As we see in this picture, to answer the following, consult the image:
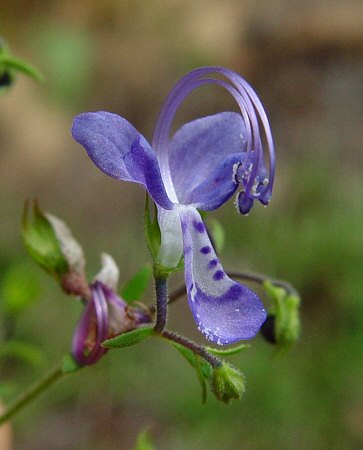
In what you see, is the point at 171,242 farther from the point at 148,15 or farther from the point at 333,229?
the point at 148,15

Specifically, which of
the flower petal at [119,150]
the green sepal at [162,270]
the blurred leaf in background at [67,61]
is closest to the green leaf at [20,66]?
the flower petal at [119,150]

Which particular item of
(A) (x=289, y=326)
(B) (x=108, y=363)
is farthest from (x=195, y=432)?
(A) (x=289, y=326)

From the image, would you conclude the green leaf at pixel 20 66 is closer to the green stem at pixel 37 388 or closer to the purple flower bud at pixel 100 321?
the purple flower bud at pixel 100 321

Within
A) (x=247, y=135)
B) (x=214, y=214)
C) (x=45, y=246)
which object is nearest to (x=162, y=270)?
(x=247, y=135)

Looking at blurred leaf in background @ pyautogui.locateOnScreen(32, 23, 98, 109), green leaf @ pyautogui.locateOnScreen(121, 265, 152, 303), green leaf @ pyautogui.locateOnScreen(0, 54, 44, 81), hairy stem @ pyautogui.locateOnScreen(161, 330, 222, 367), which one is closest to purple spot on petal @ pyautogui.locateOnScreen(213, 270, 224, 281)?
hairy stem @ pyautogui.locateOnScreen(161, 330, 222, 367)

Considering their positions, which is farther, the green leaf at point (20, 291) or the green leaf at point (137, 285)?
the green leaf at point (20, 291)

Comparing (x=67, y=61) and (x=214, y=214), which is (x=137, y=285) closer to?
(x=214, y=214)

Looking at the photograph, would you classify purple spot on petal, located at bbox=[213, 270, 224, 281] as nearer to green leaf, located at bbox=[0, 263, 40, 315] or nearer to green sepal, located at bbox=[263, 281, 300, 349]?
green sepal, located at bbox=[263, 281, 300, 349]
